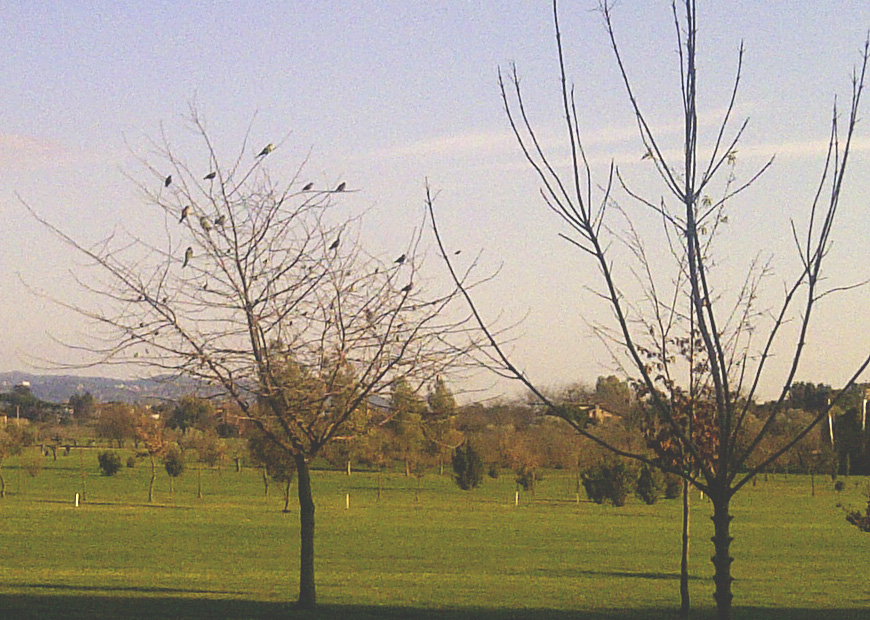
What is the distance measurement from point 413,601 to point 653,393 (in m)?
15.2

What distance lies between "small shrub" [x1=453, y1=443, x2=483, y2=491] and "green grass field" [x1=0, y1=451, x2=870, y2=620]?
13.4ft

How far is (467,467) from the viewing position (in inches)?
3059

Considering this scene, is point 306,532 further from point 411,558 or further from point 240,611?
point 411,558

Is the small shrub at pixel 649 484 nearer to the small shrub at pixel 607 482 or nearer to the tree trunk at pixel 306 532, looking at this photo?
the small shrub at pixel 607 482

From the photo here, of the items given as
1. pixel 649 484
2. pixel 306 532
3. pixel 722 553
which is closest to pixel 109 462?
pixel 649 484

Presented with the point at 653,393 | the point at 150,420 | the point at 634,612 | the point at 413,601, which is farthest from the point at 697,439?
the point at 150,420

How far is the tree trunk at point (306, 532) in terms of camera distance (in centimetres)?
1558

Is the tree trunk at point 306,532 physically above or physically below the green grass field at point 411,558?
above

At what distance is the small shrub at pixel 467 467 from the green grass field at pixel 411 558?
4.09 metres

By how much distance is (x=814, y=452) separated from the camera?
69.6 m

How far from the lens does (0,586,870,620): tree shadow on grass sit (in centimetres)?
1622

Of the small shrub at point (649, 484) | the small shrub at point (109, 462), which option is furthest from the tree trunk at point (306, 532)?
the small shrub at point (109, 462)

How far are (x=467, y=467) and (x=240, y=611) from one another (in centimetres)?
6140

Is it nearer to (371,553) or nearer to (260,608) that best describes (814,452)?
(371,553)
